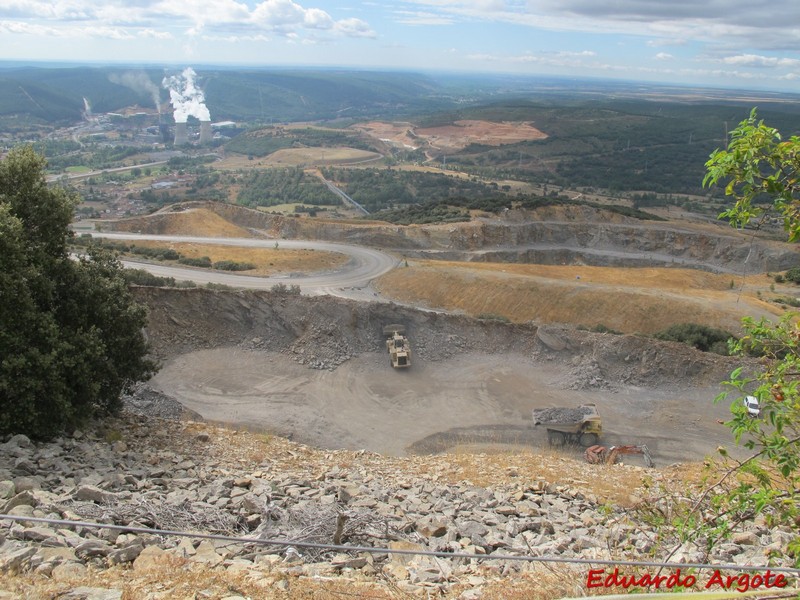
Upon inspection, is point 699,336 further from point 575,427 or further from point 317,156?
point 317,156

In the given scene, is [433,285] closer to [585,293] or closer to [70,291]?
[585,293]

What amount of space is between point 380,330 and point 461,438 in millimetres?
8860

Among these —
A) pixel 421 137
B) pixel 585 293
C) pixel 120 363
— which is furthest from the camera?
pixel 421 137

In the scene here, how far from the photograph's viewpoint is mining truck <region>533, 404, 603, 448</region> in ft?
66.9

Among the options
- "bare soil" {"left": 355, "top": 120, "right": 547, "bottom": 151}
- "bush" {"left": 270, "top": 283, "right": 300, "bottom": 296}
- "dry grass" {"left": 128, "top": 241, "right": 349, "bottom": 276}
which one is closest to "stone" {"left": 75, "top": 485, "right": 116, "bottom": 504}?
"bush" {"left": 270, "top": 283, "right": 300, "bottom": 296}

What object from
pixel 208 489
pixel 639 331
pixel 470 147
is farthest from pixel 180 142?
pixel 208 489

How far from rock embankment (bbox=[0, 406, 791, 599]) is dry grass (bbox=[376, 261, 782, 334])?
17889 millimetres

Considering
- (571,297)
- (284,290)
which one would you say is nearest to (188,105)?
(284,290)

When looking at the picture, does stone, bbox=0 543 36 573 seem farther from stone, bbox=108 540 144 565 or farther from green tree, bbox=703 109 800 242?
green tree, bbox=703 109 800 242

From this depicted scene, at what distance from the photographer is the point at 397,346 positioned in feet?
88.1

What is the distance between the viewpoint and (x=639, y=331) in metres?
30.1

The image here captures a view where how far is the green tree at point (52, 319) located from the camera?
11.9 metres

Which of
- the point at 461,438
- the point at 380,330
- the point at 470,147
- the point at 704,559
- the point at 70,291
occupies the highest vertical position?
the point at 470,147

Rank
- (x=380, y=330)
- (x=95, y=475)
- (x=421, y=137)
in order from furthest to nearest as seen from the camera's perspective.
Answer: (x=421, y=137)
(x=380, y=330)
(x=95, y=475)
